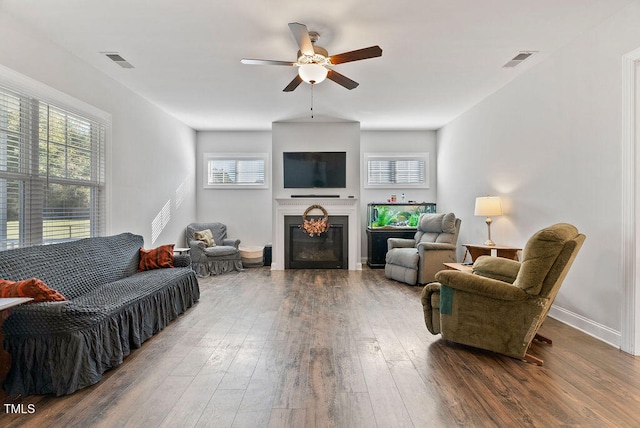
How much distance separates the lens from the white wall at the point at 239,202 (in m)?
7.14

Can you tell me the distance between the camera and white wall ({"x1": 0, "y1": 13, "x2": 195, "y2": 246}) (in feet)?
9.96

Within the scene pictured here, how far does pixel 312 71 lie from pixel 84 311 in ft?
8.59

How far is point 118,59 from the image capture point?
3662mm

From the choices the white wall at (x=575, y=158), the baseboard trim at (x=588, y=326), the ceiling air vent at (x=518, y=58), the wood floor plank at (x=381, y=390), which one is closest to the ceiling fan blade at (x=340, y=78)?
the ceiling air vent at (x=518, y=58)

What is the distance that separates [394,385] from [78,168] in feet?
12.2

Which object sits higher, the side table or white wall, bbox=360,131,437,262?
white wall, bbox=360,131,437,262

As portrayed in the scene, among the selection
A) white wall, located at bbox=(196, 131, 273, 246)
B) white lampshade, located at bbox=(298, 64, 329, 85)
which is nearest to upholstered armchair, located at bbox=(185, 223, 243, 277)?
white wall, located at bbox=(196, 131, 273, 246)

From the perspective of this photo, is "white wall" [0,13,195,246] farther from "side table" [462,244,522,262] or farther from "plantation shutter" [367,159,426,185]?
"side table" [462,244,522,262]

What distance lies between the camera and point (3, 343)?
2.06 meters

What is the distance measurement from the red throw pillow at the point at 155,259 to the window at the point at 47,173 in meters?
0.58

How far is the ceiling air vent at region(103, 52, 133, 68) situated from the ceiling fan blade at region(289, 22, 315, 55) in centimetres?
209

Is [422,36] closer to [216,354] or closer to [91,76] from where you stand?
[216,354]

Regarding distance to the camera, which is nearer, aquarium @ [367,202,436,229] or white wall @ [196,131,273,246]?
aquarium @ [367,202,436,229]

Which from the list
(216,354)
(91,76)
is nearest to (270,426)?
(216,354)
